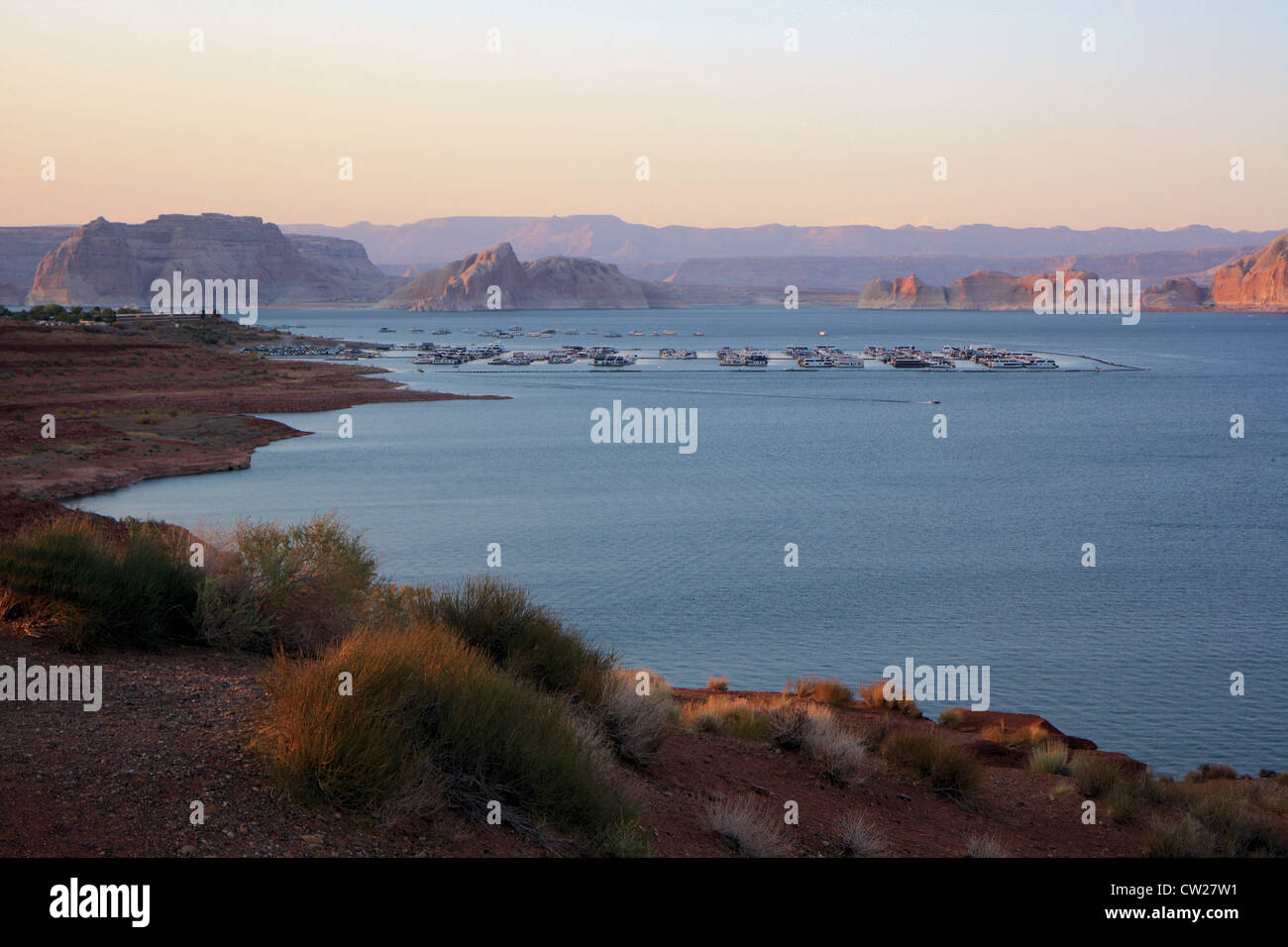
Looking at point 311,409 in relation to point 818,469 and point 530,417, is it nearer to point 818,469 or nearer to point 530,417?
point 530,417

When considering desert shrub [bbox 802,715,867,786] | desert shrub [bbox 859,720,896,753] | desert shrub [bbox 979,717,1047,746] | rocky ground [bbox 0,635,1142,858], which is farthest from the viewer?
desert shrub [bbox 979,717,1047,746]

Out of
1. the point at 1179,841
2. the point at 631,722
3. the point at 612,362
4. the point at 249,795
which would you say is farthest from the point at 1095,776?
the point at 612,362

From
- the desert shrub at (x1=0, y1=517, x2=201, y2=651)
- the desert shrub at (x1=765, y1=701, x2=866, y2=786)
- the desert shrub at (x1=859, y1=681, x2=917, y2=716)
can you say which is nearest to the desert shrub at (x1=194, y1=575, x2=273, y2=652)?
the desert shrub at (x1=0, y1=517, x2=201, y2=651)

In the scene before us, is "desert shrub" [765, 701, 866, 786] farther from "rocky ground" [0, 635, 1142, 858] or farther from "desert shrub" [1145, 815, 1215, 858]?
"desert shrub" [1145, 815, 1215, 858]

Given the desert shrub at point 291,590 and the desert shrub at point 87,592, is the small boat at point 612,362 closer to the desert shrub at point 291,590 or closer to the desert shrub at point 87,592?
the desert shrub at point 291,590

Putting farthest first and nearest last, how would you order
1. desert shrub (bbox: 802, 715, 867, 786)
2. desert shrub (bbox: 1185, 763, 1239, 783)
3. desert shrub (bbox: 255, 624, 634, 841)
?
1. desert shrub (bbox: 1185, 763, 1239, 783)
2. desert shrub (bbox: 802, 715, 867, 786)
3. desert shrub (bbox: 255, 624, 634, 841)

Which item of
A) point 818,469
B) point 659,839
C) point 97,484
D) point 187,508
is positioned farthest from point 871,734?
point 818,469

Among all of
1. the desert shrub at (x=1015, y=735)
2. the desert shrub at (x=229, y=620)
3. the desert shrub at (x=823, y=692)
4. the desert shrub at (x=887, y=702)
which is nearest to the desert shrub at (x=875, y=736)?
the desert shrub at (x=1015, y=735)
